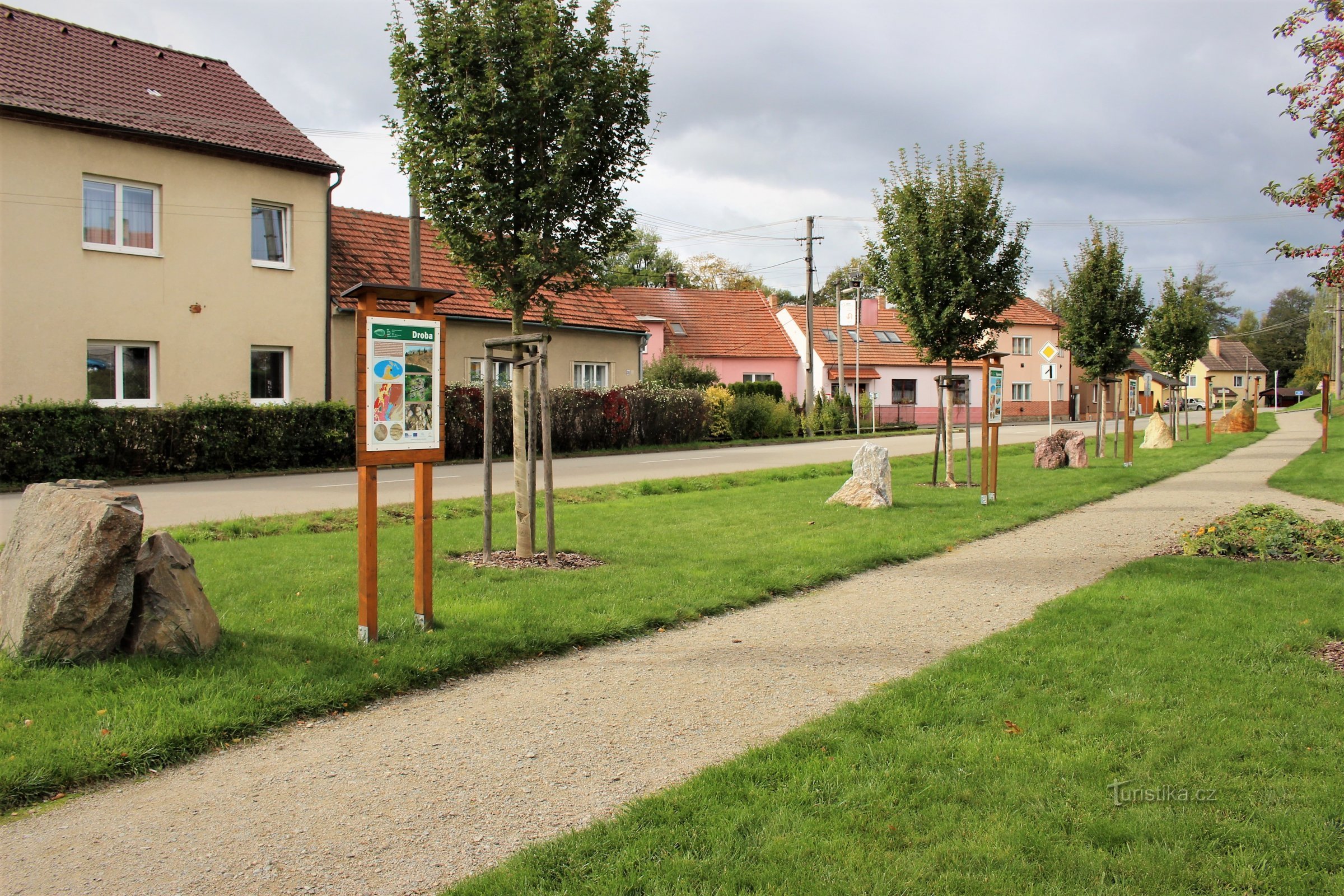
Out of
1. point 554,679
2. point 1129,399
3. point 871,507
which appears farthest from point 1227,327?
point 554,679

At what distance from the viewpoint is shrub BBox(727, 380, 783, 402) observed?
36.9 m

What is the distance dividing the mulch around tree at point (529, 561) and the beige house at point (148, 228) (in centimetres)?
1359

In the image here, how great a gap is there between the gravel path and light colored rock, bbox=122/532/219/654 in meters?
1.19

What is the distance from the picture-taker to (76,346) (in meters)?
18.4

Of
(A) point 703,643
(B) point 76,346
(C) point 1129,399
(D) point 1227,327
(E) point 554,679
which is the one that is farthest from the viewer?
(D) point 1227,327

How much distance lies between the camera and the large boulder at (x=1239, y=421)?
39.6m

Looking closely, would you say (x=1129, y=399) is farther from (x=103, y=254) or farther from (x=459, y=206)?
(x=103, y=254)

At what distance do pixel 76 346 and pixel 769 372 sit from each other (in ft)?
130

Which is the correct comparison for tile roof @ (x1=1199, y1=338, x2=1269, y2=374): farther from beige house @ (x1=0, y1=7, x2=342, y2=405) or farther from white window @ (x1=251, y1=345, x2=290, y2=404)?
white window @ (x1=251, y1=345, x2=290, y2=404)

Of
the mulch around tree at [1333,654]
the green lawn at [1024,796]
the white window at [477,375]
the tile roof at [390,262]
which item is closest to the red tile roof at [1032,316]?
the tile roof at [390,262]

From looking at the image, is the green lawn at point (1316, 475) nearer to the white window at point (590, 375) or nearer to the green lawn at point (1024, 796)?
the green lawn at point (1024, 796)

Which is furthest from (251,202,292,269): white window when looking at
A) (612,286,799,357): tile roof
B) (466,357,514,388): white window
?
(612,286,799,357): tile roof

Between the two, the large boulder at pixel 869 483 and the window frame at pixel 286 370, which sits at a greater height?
the window frame at pixel 286 370

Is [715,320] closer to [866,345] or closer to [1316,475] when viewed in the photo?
[866,345]
